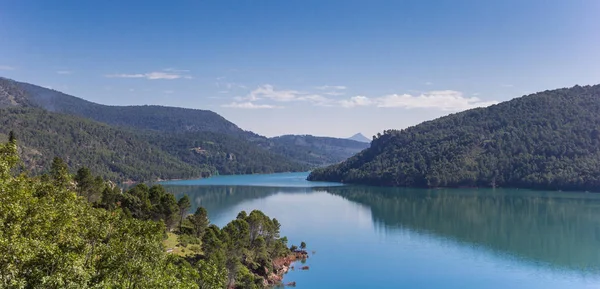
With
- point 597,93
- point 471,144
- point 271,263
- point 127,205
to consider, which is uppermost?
point 597,93

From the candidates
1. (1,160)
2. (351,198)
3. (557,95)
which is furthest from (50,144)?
(557,95)

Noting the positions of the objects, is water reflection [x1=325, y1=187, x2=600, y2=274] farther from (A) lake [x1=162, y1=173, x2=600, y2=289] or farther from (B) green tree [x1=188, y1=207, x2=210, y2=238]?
(B) green tree [x1=188, y1=207, x2=210, y2=238]

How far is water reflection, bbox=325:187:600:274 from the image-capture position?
203 feet

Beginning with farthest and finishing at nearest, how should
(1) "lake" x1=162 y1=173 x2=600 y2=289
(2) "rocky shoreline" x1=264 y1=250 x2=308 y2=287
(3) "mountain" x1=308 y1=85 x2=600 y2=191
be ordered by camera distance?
(3) "mountain" x1=308 y1=85 x2=600 y2=191 → (1) "lake" x1=162 y1=173 x2=600 y2=289 → (2) "rocky shoreline" x1=264 y1=250 x2=308 y2=287

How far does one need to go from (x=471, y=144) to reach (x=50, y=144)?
161 metres

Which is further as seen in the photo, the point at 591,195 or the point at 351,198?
the point at 351,198

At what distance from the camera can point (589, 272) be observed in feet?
169

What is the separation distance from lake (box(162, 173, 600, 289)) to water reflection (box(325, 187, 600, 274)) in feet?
0.49

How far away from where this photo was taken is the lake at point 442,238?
4998 centimetres

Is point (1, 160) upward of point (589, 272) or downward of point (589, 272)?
upward

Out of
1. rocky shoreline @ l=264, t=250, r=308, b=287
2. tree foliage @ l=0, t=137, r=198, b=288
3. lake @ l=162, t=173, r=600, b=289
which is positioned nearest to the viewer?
tree foliage @ l=0, t=137, r=198, b=288

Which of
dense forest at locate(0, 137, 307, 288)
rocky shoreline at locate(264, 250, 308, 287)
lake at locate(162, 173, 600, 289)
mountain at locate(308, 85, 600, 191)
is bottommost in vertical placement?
rocky shoreline at locate(264, 250, 308, 287)

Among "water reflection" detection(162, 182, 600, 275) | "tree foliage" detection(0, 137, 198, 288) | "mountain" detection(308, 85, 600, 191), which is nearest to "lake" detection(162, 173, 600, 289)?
"water reflection" detection(162, 182, 600, 275)

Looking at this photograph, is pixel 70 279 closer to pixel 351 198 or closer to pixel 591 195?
pixel 351 198
